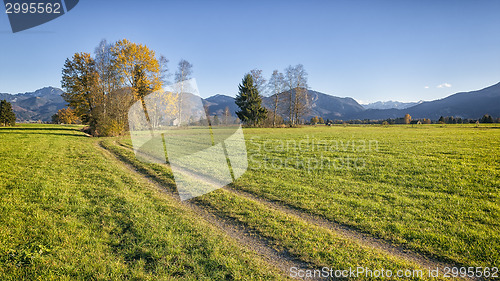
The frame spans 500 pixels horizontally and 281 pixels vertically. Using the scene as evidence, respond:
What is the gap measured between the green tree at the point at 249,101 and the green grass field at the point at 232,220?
4737 cm

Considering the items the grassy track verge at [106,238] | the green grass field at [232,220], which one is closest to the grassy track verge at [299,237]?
the green grass field at [232,220]

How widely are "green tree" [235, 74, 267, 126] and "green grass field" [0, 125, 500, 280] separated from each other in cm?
4737

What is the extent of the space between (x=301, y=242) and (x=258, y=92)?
2249 inches

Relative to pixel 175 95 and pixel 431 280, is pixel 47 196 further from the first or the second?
pixel 175 95

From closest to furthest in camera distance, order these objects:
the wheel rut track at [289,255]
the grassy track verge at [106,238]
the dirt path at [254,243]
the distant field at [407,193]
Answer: the grassy track verge at [106,238], the dirt path at [254,243], the wheel rut track at [289,255], the distant field at [407,193]

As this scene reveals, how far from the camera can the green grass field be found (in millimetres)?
4633

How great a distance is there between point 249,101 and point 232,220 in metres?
53.6

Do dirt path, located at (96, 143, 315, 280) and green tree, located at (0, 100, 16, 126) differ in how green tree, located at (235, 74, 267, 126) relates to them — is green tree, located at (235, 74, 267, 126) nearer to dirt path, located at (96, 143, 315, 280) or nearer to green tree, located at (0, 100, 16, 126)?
dirt path, located at (96, 143, 315, 280)

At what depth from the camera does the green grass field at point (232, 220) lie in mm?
4633

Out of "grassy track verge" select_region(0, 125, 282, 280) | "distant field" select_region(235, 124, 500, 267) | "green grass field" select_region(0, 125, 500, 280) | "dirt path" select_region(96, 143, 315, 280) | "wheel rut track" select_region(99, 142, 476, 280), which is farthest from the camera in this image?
"distant field" select_region(235, 124, 500, 267)

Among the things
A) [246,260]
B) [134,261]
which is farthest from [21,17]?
[246,260]

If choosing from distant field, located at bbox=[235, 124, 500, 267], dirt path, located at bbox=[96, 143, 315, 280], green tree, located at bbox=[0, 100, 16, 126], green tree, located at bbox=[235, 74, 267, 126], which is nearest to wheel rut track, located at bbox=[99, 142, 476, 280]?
dirt path, located at bbox=[96, 143, 315, 280]

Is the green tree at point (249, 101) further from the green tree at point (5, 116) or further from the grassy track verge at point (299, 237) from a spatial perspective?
the green tree at point (5, 116)

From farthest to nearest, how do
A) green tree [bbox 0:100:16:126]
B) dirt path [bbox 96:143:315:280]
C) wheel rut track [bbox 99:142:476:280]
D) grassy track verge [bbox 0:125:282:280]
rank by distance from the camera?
green tree [bbox 0:100:16:126]
wheel rut track [bbox 99:142:476:280]
dirt path [bbox 96:143:315:280]
grassy track verge [bbox 0:125:282:280]
